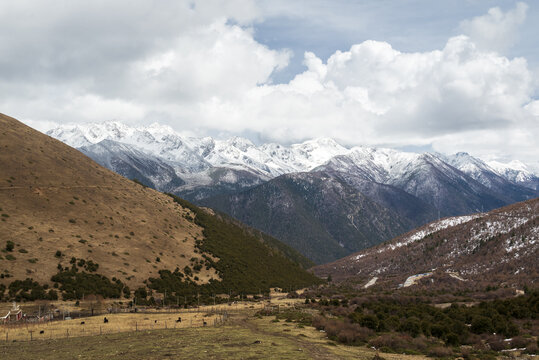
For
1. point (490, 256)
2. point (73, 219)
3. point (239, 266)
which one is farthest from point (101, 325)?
point (490, 256)

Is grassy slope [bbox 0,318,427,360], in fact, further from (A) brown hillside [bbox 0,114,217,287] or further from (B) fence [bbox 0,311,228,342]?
(A) brown hillside [bbox 0,114,217,287]

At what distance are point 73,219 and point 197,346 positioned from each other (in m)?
72.7

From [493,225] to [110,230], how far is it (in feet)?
564

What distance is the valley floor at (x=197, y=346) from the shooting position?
36844 millimetres

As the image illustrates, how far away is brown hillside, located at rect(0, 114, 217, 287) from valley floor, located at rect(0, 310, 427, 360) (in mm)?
34510

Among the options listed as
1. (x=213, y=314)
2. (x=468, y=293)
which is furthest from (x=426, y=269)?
(x=213, y=314)

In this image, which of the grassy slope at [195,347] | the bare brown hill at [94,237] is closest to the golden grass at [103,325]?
the grassy slope at [195,347]

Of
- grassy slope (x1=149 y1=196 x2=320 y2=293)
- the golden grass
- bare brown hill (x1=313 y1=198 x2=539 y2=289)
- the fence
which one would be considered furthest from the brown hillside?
bare brown hill (x1=313 y1=198 x2=539 y2=289)

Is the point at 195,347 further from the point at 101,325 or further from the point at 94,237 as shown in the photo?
Answer: the point at 94,237

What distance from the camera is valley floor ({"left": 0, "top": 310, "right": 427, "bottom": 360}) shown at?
36.8 metres

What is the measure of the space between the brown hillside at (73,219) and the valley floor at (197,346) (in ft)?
113

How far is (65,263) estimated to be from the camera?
80.4 meters

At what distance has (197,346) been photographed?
4062 centimetres

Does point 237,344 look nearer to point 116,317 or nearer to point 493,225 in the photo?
point 116,317
